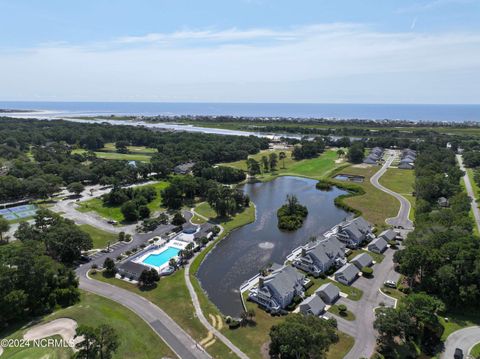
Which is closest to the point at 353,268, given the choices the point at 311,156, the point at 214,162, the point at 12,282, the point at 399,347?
the point at 399,347

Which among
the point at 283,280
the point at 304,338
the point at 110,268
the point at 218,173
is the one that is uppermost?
the point at 304,338

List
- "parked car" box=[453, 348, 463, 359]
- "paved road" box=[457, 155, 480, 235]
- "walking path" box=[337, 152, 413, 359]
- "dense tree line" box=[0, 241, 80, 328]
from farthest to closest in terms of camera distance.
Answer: "paved road" box=[457, 155, 480, 235]
"dense tree line" box=[0, 241, 80, 328]
"walking path" box=[337, 152, 413, 359]
"parked car" box=[453, 348, 463, 359]

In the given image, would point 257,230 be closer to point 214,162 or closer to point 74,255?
point 74,255

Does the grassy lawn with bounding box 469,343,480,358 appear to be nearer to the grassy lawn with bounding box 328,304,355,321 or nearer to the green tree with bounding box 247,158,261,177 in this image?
the grassy lawn with bounding box 328,304,355,321

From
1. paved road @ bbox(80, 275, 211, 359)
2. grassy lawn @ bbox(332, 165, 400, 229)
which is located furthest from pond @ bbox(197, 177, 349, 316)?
paved road @ bbox(80, 275, 211, 359)

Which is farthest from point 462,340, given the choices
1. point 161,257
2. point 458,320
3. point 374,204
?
point 374,204

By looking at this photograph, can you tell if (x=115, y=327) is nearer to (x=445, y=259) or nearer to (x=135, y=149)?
(x=445, y=259)
